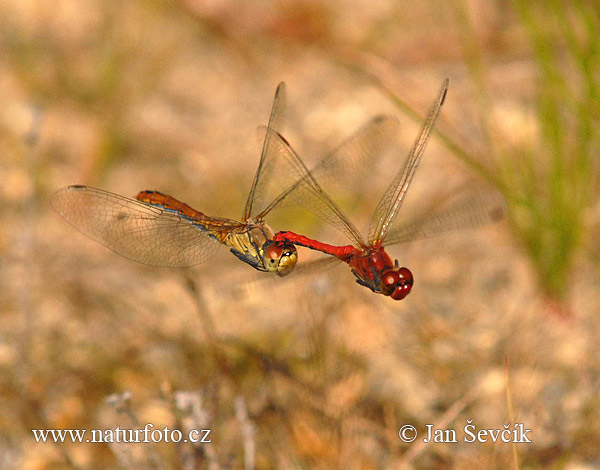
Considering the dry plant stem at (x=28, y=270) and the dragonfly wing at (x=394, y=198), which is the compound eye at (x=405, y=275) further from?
the dry plant stem at (x=28, y=270)

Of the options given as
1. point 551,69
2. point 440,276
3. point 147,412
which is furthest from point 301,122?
point 147,412

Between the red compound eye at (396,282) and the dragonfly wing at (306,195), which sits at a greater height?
the dragonfly wing at (306,195)

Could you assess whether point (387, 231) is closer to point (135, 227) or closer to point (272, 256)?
point (272, 256)

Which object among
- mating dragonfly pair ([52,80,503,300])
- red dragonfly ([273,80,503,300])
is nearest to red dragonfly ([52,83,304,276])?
mating dragonfly pair ([52,80,503,300])

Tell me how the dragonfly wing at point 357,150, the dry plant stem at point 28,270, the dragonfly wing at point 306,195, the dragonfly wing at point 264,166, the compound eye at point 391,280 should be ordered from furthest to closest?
1. the dry plant stem at point 28,270
2. the dragonfly wing at point 357,150
3. the dragonfly wing at point 264,166
4. the dragonfly wing at point 306,195
5. the compound eye at point 391,280

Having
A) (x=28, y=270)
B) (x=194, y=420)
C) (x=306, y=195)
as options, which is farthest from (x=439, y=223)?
(x=28, y=270)

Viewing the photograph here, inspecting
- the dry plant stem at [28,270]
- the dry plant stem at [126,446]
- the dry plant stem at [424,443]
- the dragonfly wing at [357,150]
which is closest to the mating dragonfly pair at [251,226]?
the dragonfly wing at [357,150]
